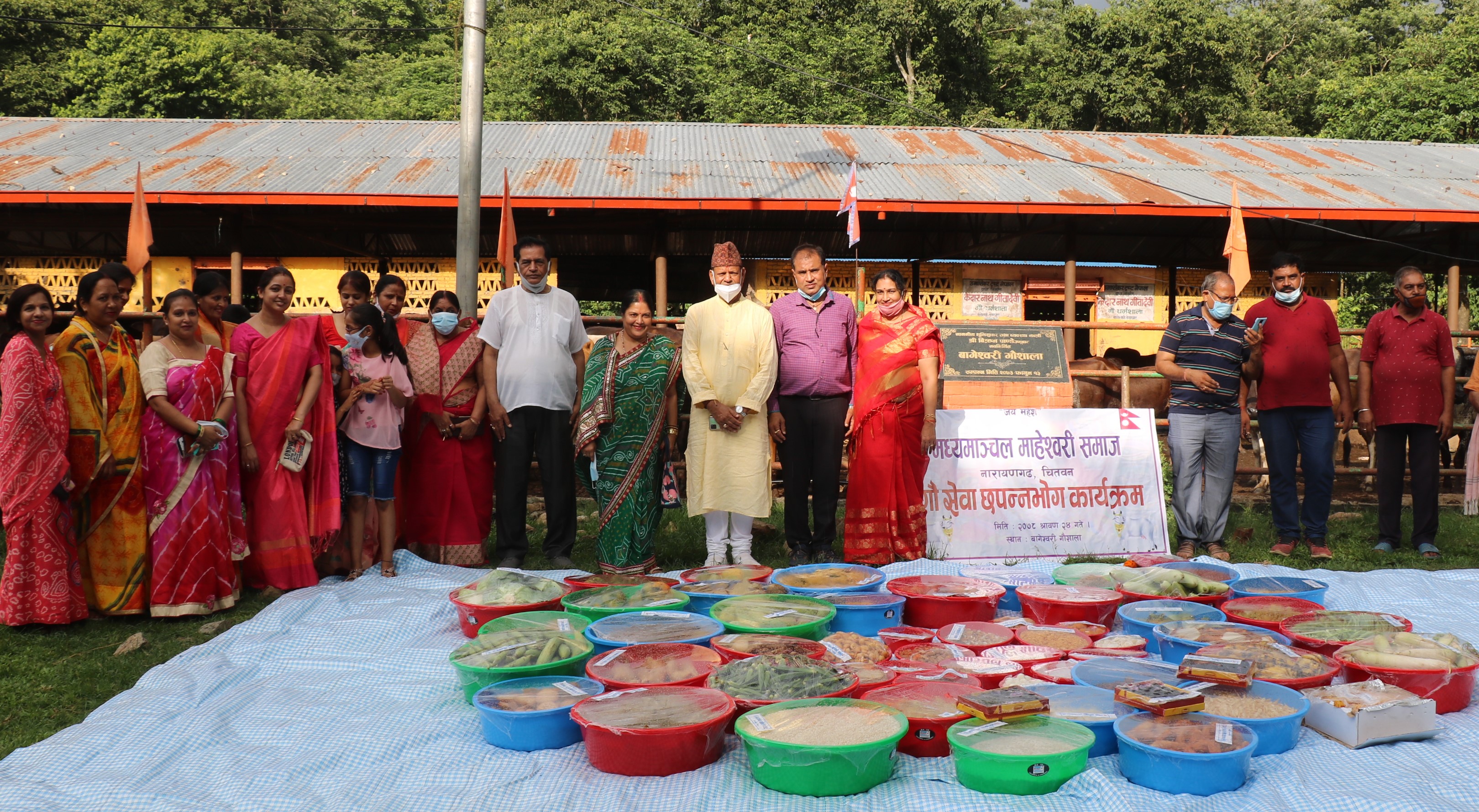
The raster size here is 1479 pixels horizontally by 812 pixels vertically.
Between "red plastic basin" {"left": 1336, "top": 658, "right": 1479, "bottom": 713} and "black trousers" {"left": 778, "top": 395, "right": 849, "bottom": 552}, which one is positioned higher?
"black trousers" {"left": 778, "top": 395, "right": 849, "bottom": 552}

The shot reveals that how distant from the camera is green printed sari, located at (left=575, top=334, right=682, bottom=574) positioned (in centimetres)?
478

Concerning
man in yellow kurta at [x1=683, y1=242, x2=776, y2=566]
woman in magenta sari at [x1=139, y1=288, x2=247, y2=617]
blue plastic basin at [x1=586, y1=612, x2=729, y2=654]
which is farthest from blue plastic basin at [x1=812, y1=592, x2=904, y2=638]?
woman in magenta sari at [x1=139, y1=288, x2=247, y2=617]

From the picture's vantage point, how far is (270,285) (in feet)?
14.5

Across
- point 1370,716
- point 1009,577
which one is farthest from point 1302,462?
point 1370,716

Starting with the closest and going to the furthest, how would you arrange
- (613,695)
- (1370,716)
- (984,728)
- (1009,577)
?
(984,728) < (1370,716) < (613,695) < (1009,577)

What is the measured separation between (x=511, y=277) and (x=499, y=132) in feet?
10.6

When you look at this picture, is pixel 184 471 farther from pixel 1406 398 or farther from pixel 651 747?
pixel 1406 398

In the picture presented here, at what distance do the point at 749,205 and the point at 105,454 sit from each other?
5.80 m

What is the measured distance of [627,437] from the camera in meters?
4.80

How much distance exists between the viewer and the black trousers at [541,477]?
16.1ft

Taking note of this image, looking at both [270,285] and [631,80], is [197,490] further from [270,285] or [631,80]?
[631,80]

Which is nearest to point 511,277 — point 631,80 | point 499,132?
point 499,132

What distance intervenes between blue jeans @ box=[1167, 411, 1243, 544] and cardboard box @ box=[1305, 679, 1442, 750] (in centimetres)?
273

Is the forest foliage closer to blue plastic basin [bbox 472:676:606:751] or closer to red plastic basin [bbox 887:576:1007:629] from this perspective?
red plastic basin [bbox 887:576:1007:629]
